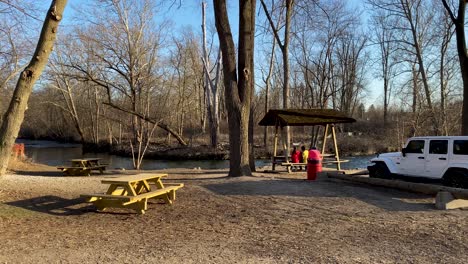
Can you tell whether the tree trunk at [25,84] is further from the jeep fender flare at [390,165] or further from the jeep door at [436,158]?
the jeep door at [436,158]

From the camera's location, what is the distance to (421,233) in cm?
691

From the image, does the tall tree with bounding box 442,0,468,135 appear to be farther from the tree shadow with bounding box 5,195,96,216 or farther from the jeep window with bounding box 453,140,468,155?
the tree shadow with bounding box 5,195,96,216

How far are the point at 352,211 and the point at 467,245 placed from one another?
103 inches

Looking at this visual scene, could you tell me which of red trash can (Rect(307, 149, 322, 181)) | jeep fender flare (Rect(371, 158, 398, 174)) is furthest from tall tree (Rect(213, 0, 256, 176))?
jeep fender flare (Rect(371, 158, 398, 174))

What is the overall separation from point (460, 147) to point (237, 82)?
7.29m

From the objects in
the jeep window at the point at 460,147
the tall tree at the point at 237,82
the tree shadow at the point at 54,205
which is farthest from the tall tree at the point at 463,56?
the tree shadow at the point at 54,205

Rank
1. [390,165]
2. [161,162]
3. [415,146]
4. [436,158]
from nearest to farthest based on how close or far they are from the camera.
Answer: [436,158], [415,146], [390,165], [161,162]

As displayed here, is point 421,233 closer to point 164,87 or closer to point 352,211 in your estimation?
point 352,211

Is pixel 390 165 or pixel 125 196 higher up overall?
pixel 390 165

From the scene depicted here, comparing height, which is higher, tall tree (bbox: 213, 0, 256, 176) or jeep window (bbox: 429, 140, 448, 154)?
tall tree (bbox: 213, 0, 256, 176)

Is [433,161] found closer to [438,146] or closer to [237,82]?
[438,146]

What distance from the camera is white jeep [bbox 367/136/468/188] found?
1070 cm

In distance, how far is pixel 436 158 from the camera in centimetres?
1130

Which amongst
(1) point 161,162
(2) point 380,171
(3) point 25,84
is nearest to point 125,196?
(3) point 25,84
